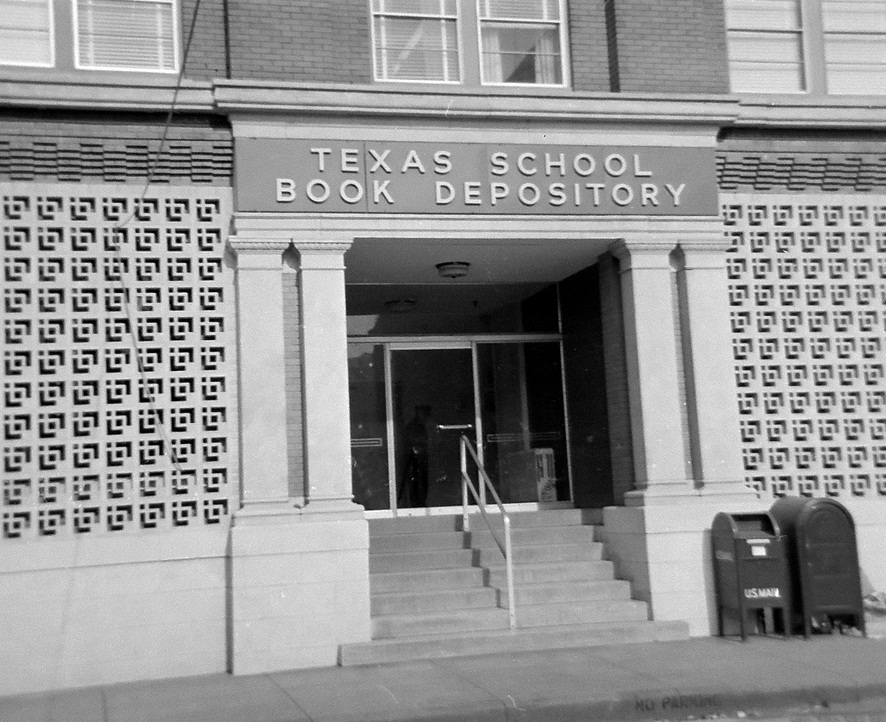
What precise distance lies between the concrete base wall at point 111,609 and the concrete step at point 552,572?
2836mm

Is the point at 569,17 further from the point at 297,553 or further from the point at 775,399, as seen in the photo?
the point at 297,553

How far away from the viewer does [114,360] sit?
9.98 m

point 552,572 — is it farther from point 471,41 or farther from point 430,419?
point 471,41

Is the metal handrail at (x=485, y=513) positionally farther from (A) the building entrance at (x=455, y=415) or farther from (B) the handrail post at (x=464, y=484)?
(A) the building entrance at (x=455, y=415)

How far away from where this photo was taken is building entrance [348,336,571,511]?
1291cm

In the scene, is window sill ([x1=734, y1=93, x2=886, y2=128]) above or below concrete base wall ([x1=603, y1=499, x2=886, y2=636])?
above

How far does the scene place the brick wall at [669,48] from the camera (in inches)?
446

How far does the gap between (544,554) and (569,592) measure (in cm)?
67

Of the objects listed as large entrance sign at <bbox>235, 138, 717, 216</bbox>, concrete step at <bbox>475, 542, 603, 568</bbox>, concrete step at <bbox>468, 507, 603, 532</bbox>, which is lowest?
concrete step at <bbox>475, 542, 603, 568</bbox>

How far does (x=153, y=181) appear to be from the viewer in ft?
33.7

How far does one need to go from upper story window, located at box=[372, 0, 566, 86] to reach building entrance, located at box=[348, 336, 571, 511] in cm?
334

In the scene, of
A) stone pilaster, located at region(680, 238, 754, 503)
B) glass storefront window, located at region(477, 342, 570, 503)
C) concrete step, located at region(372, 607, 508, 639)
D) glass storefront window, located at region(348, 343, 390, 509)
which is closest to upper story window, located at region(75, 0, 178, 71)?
glass storefront window, located at region(348, 343, 390, 509)

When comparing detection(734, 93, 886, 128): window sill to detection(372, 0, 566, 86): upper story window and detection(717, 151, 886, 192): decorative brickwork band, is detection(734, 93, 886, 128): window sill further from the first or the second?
detection(372, 0, 566, 86): upper story window

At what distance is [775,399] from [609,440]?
1.79 meters
